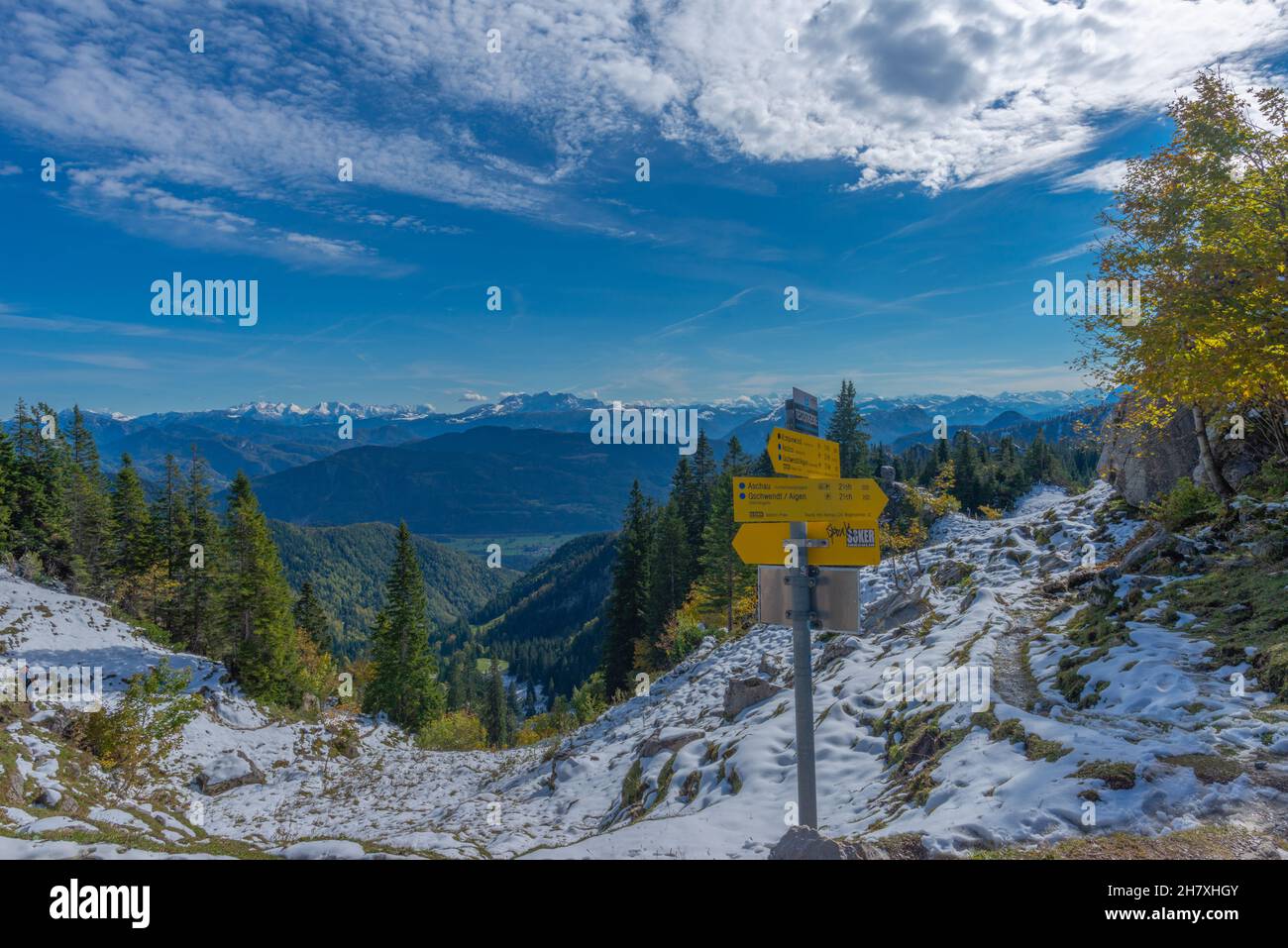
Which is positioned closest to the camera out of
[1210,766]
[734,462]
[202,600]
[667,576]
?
[1210,766]

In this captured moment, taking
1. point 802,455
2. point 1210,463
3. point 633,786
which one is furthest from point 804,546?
point 1210,463

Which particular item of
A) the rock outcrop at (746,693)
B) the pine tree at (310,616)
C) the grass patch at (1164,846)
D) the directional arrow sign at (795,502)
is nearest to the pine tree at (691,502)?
the rock outcrop at (746,693)

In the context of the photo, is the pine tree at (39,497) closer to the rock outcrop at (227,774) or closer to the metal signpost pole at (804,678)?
the rock outcrop at (227,774)

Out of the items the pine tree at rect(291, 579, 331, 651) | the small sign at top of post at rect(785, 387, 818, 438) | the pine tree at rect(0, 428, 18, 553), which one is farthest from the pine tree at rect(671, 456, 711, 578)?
the pine tree at rect(0, 428, 18, 553)

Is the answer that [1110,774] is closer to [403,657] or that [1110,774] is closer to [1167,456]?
[1167,456]

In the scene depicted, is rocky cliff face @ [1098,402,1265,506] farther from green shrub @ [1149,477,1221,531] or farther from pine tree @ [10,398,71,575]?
pine tree @ [10,398,71,575]
